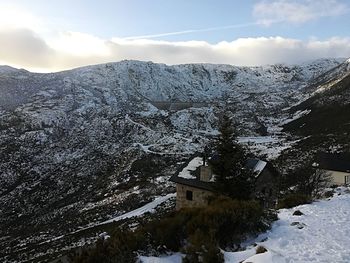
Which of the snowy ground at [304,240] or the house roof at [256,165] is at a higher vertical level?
the snowy ground at [304,240]

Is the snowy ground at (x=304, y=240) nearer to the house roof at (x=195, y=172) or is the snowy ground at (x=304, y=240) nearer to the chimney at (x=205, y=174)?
the house roof at (x=195, y=172)

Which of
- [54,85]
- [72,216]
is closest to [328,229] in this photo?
[72,216]

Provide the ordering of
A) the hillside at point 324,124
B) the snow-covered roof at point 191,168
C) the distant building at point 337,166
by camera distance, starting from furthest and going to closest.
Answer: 1. the hillside at point 324,124
2. the distant building at point 337,166
3. the snow-covered roof at point 191,168

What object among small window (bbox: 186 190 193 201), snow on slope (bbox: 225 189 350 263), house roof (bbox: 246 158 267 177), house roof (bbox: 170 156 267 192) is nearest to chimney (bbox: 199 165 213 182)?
house roof (bbox: 170 156 267 192)

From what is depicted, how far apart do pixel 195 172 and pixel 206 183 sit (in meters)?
2.96

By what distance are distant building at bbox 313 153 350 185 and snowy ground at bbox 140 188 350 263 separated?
3390 cm

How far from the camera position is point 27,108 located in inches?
5743

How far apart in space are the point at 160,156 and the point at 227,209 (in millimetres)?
77035

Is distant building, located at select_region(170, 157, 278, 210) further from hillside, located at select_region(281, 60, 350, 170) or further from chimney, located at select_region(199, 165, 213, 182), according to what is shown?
hillside, located at select_region(281, 60, 350, 170)

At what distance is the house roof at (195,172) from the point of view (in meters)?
33.3

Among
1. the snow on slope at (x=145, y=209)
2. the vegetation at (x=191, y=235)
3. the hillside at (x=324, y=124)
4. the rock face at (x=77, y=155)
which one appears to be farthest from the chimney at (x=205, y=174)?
the hillside at (x=324, y=124)

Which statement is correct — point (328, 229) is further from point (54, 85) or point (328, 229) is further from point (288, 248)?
point (54, 85)

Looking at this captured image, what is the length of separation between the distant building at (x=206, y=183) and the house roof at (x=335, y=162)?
1792cm

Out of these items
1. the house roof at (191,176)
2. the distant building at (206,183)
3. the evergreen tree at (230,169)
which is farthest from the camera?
the house roof at (191,176)
